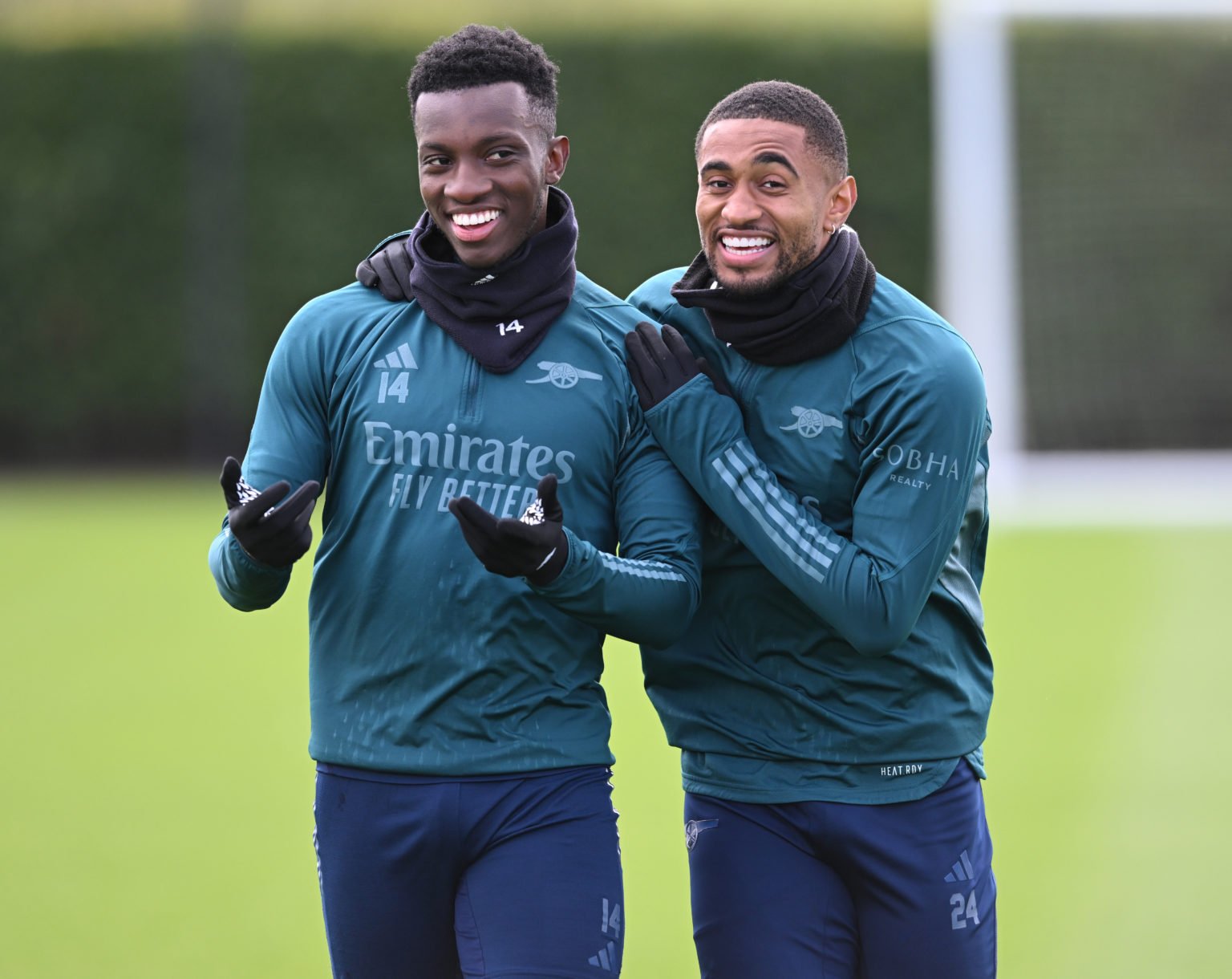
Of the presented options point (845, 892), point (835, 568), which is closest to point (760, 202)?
point (835, 568)

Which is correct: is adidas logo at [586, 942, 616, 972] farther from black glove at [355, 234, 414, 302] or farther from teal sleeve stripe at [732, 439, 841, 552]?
black glove at [355, 234, 414, 302]

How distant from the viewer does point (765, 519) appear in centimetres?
264

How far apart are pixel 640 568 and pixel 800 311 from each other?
52 centimetres

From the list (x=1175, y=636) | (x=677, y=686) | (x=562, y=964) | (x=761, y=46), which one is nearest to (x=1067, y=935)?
(x=677, y=686)

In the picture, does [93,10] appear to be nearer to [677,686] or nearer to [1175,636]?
[1175,636]

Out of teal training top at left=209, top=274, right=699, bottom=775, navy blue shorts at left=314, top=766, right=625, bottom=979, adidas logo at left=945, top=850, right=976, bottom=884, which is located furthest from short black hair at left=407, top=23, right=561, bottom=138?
adidas logo at left=945, top=850, right=976, bottom=884

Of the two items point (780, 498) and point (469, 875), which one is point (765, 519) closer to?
point (780, 498)

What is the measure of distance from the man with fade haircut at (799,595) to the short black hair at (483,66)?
0.31 m

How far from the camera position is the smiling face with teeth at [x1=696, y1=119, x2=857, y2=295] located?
274 centimetres

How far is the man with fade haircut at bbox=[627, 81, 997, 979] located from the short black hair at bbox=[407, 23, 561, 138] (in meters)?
0.31

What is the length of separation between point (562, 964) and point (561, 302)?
1.06 meters

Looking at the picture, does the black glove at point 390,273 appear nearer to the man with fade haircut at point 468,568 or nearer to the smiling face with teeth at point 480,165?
the man with fade haircut at point 468,568

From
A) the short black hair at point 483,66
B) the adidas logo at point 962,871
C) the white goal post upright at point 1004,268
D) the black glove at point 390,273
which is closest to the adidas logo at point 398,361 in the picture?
the black glove at point 390,273

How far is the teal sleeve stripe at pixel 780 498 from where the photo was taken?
2646 millimetres
